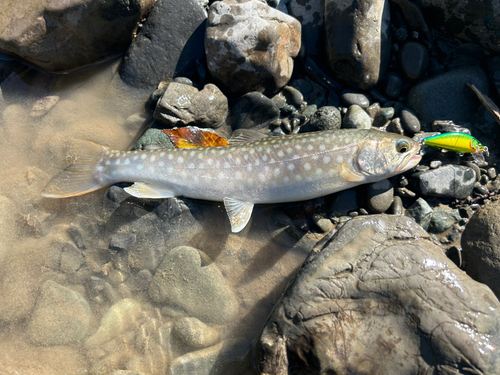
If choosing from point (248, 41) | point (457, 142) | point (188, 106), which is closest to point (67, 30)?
point (188, 106)

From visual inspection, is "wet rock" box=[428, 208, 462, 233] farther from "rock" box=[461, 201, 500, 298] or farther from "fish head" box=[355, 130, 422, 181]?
"fish head" box=[355, 130, 422, 181]

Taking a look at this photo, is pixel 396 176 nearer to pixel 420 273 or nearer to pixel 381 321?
pixel 420 273

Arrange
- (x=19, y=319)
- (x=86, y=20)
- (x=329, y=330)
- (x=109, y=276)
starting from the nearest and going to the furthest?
1. (x=329, y=330)
2. (x=19, y=319)
3. (x=109, y=276)
4. (x=86, y=20)

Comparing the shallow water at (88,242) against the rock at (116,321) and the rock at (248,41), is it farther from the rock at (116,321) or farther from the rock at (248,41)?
the rock at (248,41)

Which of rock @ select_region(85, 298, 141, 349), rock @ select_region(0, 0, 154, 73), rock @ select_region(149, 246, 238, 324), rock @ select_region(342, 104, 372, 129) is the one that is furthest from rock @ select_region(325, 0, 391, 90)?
rock @ select_region(85, 298, 141, 349)

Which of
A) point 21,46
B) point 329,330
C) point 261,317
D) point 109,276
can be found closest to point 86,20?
point 21,46

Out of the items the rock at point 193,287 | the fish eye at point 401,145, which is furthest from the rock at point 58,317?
the fish eye at point 401,145

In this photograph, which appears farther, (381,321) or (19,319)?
(19,319)
